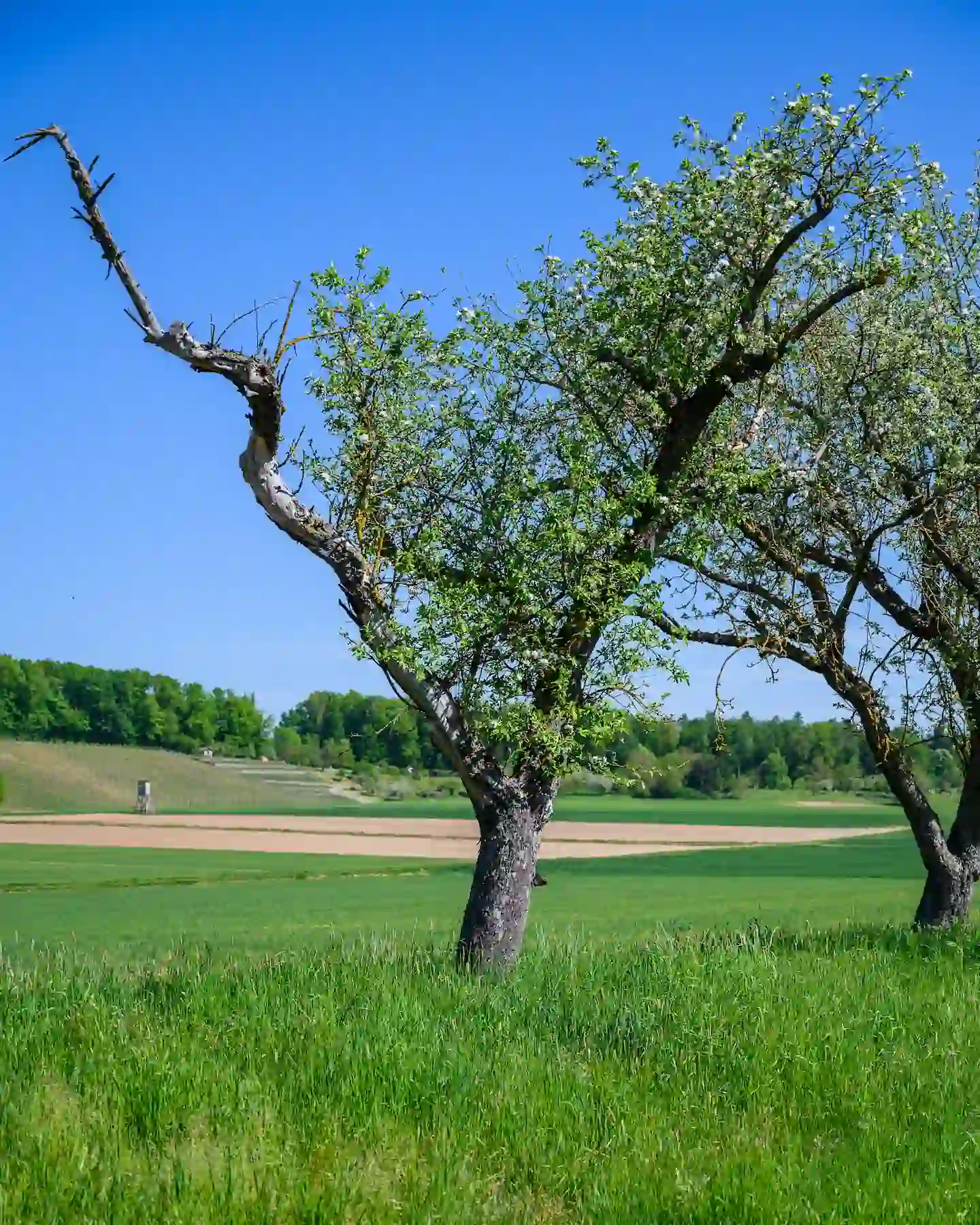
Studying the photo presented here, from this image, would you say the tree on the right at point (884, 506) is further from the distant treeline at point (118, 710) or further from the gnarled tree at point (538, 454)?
the distant treeline at point (118, 710)

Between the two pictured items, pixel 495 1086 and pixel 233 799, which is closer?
pixel 495 1086

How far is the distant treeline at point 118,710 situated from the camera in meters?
140

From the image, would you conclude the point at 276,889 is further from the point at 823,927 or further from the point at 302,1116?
the point at 302,1116

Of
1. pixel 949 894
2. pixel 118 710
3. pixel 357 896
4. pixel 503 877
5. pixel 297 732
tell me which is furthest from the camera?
pixel 297 732

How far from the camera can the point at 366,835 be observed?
70.2 m

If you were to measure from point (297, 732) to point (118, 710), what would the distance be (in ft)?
91.8

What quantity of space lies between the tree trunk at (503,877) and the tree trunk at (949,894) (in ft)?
27.2

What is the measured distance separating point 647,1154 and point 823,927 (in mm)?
14168

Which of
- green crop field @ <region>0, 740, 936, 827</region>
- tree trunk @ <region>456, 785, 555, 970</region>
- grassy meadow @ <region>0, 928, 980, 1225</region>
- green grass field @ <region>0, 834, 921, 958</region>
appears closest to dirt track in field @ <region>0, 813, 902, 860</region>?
green grass field @ <region>0, 834, 921, 958</region>

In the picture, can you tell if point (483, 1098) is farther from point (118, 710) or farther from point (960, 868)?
point (118, 710)

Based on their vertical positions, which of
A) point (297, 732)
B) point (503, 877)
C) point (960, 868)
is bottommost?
point (960, 868)

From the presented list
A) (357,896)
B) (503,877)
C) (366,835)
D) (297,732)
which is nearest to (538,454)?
(503,877)

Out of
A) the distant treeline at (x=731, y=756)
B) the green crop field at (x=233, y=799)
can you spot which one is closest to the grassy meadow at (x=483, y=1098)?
the green crop field at (x=233, y=799)

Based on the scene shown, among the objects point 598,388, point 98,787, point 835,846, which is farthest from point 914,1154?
point 98,787
